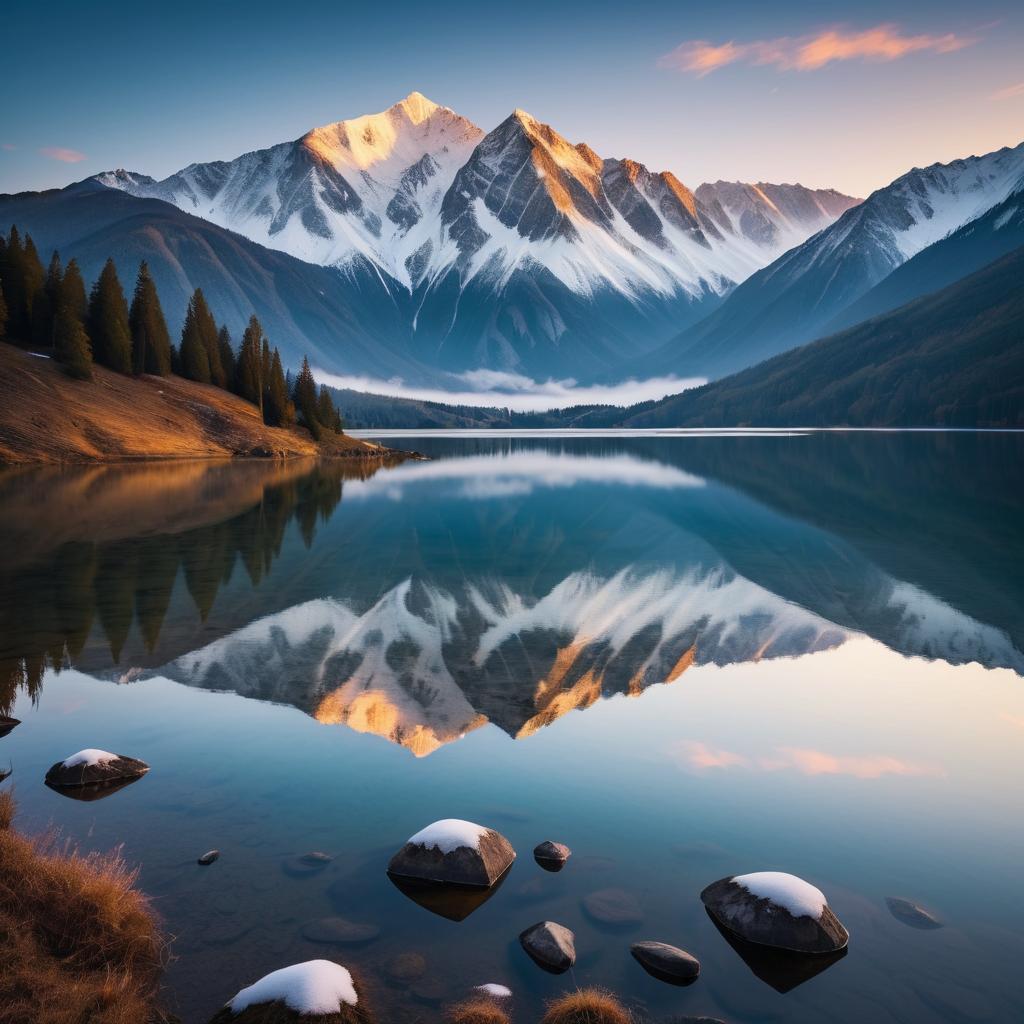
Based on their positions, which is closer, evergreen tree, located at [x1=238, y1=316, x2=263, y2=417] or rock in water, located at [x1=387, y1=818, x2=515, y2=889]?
rock in water, located at [x1=387, y1=818, x2=515, y2=889]

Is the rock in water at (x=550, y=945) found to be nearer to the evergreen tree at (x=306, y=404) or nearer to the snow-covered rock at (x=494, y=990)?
the snow-covered rock at (x=494, y=990)

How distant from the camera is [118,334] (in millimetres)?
133250

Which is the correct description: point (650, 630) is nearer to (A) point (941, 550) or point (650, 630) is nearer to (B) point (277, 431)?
(A) point (941, 550)

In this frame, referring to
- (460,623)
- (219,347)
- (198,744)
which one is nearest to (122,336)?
(219,347)

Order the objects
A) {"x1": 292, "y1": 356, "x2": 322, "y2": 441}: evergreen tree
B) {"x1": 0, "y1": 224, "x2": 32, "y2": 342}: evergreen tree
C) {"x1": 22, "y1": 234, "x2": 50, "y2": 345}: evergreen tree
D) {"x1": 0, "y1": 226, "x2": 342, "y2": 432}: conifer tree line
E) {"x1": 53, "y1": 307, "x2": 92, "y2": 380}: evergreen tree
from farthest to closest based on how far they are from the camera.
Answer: {"x1": 292, "y1": 356, "x2": 322, "y2": 441}: evergreen tree
{"x1": 22, "y1": 234, "x2": 50, "y2": 345}: evergreen tree
{"x1": 0, "y1": 224, "x2": 32, "y2": 342}: evergreen tree
{"x1": 0, "y1": 226, "x2": 342, "y2": 432}: conifer tree line
{"x1": 53, "y1": 307, "x2": 92, "y2": 380}: evergreen tree

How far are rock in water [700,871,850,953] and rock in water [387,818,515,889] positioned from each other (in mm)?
3169

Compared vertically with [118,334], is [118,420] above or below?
below

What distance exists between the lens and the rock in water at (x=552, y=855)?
1288 centimetres

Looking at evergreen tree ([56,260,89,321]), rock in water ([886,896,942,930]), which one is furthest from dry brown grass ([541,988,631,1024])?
evergreen tree ([56,260,89,321])

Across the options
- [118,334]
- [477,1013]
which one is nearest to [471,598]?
[477,1013]

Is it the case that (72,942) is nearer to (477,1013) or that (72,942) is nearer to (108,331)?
(477,1013)

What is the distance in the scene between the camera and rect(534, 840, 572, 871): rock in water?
12875mm

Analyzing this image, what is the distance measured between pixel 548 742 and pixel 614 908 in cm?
682

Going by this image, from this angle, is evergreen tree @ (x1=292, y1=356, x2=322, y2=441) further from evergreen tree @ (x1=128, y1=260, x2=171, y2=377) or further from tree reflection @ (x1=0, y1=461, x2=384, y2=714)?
tree reflection @ (x1=0, y1=461, x2=384, y2=714)
